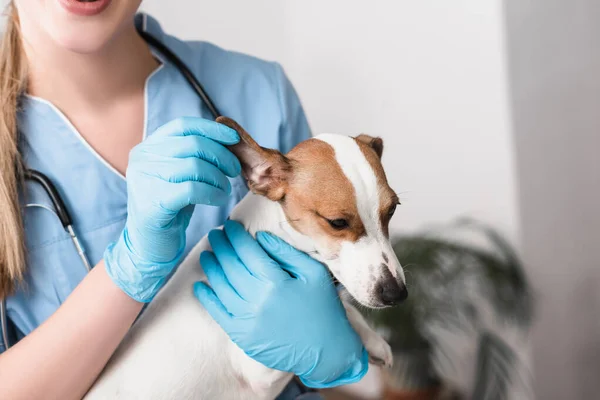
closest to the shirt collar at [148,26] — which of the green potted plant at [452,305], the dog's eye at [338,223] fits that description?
the dog's eye at [338,223]

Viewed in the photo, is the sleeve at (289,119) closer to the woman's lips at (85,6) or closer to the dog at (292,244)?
the dog at (292,244)

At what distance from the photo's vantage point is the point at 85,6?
1.01 metres

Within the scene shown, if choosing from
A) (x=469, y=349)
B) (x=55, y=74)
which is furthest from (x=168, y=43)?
(x=469, y=349)

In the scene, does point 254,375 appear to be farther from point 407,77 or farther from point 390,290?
point 407,77

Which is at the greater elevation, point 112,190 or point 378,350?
point 112,190

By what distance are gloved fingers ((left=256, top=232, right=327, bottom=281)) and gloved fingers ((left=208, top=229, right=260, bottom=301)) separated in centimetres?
6

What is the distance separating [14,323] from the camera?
1.13 metres

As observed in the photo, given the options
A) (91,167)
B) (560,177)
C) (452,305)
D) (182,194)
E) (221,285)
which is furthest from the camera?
(560,177)

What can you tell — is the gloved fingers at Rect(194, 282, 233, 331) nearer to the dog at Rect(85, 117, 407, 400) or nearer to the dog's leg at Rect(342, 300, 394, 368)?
the dog at Rect(85, 117, 407, 400)

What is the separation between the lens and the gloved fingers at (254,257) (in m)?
1.05

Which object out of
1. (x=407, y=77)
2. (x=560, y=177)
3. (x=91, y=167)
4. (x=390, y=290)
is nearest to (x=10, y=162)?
(x=91, y=167)

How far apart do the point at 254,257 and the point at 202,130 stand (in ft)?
0.81

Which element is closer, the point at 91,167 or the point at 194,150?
the point at 194,150

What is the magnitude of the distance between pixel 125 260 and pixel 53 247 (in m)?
0.22
